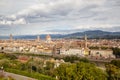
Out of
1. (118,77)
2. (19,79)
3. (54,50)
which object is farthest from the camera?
(54,50)

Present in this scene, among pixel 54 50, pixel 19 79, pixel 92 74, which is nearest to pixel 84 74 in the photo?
pixel 92 74

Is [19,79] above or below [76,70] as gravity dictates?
below

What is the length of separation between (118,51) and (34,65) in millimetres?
25974

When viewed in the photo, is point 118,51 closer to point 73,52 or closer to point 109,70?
point 73,52

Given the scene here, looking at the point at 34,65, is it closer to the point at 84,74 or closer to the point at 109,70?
the point at 109,70

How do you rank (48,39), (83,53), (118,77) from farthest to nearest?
(48,39), (83,53), (118,77)

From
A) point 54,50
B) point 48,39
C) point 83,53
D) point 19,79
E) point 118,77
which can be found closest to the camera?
point 118,77

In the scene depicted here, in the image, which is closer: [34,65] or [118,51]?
[34,65]

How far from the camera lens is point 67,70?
12750 millimetres

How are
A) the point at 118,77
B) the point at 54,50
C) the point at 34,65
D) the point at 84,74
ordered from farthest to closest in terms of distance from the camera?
1. the point at 54,50
2. the point at 34,65
3. the point at 118,77
4. the point at 84,74

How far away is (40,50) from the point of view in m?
56.5

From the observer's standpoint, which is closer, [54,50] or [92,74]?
[92,74]

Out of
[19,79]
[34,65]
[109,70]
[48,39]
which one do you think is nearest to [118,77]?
[109,70]

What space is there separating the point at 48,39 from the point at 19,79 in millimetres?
67938
